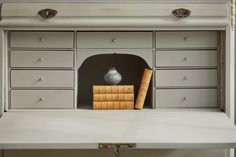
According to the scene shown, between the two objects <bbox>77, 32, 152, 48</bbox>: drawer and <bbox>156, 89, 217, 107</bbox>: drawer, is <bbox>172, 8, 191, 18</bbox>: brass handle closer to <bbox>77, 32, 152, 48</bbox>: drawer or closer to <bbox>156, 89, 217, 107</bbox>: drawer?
<bbox>77, 32, 152, 48</bbox>: drawer

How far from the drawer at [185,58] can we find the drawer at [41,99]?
2.08ft

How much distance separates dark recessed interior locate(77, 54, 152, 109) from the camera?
3186 mm

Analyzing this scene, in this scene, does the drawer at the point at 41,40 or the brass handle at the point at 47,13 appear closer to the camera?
the brass handle at the point at 47,13

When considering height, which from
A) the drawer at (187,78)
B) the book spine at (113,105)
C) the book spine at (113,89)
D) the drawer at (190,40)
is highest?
the drawer at (190,40)

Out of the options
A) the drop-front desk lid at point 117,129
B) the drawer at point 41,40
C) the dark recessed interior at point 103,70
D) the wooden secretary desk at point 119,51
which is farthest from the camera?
the dark recessed interior at point 103,70

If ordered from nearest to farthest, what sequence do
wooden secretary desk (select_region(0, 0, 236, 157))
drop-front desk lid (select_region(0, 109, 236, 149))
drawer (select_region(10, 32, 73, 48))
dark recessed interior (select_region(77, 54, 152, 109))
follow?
drop-front desk lid (select_region(0, 109, 236, 149)), wooden secretary desk (select_region(0, 0, 236, 157)), drawer (select_region(10, 32, 73, 48)), dark recessed interior (select_region(77, 54, 152, 109))

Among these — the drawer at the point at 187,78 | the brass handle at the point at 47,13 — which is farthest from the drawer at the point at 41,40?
the drawer at the point at 187,78

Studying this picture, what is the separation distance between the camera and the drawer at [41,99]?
9.22 feet

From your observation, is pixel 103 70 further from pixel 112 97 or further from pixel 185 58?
pixel 185 58

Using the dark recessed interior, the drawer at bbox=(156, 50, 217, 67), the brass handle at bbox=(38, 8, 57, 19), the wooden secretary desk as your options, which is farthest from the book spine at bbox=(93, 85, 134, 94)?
the brass handle at bbox=(38, 8, 57, 19)

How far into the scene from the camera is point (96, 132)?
2375 mm

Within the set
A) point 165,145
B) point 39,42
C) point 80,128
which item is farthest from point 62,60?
point 165,145

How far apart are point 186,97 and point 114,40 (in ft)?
1.99

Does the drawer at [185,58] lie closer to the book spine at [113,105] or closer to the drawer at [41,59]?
the book spine at [113,105]
